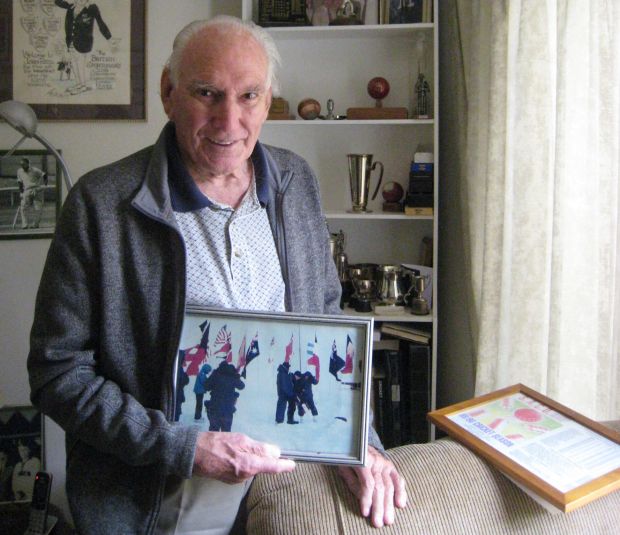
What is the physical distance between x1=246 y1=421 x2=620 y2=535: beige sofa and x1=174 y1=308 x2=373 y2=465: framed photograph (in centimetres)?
9

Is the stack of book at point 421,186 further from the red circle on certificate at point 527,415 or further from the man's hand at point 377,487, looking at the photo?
the man's hand at point 377,487

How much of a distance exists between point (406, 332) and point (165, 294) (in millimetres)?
1522

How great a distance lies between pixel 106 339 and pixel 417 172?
163 centimetres

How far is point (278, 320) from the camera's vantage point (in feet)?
3.32

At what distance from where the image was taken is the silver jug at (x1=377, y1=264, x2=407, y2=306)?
8.00 feet

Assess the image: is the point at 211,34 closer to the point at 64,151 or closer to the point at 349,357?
the point at 349,357

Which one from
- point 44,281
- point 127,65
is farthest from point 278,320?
point 127,65

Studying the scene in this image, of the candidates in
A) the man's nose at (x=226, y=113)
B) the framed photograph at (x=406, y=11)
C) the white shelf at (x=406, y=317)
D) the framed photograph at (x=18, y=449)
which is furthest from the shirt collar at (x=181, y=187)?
the framed photograph at (x=18, y=449)

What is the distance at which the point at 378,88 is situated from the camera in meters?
2.48

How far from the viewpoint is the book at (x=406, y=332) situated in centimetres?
236

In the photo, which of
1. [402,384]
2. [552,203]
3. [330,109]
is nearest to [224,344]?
[552,203]

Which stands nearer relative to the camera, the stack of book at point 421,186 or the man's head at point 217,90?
the man's head at point 217,90

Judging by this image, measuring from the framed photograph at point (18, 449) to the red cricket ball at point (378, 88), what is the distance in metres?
1.98

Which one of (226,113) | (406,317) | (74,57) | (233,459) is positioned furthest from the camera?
(74,57)
